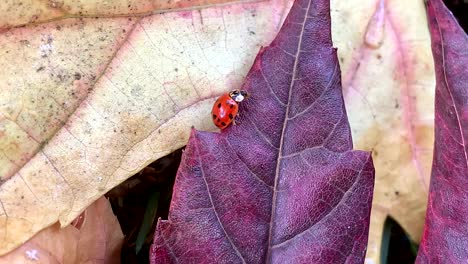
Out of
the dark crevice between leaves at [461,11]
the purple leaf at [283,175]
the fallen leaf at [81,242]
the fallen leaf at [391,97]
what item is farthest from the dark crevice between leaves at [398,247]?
the fallen leaf at [81,242]

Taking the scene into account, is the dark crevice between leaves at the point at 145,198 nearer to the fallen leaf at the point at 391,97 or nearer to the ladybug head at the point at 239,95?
the ladybug head at the point at 239,95

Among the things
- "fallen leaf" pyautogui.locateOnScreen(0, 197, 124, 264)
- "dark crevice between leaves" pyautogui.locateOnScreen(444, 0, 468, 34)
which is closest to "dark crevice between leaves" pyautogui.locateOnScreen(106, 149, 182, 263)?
"fallen leaf" pyautogui.locateOnScreen(0, 197, 124, 264)

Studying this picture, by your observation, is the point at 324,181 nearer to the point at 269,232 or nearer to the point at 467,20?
the point at 269,232

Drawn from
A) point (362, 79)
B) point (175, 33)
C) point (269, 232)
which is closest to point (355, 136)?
point (362, 79)

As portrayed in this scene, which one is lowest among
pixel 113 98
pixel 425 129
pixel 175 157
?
pixel 425 129

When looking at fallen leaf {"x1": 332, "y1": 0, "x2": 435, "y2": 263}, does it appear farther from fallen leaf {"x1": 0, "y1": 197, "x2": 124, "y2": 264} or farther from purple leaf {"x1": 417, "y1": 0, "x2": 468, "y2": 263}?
fallen leaf {"x1": 0, "y1": 197, "x2": 124, "y2": 264}

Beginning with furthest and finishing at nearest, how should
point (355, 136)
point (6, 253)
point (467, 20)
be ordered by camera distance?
1. point (467, 20)
2. point (355, 136)
3. point (6, 253)
